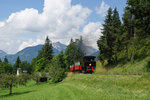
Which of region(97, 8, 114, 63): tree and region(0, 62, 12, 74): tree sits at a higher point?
region(97, 8, 114, 63): tree

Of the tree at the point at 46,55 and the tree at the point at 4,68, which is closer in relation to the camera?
the tree at the point at 46,55

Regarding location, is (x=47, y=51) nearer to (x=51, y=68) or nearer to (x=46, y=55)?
(x=46, y=55)

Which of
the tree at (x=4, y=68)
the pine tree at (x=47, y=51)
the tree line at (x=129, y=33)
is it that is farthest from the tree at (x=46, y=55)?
the tree at (x=4, y=68)

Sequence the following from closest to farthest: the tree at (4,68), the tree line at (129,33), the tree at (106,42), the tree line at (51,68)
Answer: the tree line at (129,33) → the tree line at (51,68) → the tree at (106,42) → the tree at (4,68)

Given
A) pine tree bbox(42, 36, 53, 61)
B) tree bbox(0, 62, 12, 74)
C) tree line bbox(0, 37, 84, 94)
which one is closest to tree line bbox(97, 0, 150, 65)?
tree line bbox(0, 37, 84, 94)

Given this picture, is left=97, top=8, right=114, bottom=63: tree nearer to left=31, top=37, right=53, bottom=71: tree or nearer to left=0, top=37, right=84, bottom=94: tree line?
left=0, top=37, right=84, bottom=94: tree line

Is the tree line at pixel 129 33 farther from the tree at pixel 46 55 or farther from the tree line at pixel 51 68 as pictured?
the tree at pixel 46 55

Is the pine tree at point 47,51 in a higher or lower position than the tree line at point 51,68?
higher

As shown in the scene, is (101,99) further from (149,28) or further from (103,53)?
(103,53)

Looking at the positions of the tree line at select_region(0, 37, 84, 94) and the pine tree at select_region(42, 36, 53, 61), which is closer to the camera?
the tree line at select_region(0, 37, 84, 94)

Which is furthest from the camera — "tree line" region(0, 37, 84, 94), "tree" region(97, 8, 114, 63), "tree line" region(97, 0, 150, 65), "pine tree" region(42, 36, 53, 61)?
"pine tree" region(42, 36, 53, 61)

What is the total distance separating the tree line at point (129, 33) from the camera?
25.3m

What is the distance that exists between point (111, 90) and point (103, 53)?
3182cm

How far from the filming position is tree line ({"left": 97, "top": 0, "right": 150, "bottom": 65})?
83.0ft
